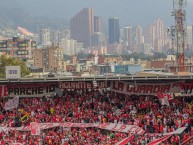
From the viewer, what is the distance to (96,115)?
1300 inches

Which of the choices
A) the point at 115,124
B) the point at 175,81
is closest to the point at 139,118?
the point at 115,124

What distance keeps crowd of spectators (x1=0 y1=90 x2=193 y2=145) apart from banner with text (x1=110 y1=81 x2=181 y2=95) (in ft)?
1.09

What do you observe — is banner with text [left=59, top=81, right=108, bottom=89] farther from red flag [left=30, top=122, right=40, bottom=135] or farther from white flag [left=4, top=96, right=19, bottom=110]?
red flag [left=30, top=122, right=40, bottom=135]

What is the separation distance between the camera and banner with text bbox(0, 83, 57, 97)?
3625 centimetres

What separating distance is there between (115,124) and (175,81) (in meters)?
4.94

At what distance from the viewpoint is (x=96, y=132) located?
3131 cm

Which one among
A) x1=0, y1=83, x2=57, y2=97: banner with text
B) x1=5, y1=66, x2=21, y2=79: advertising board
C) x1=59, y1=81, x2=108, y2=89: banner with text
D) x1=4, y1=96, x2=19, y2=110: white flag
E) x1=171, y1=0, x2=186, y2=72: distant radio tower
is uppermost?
x1=171, y1=0, x2=186, y2=72: distant radio tower

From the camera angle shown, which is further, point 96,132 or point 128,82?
point 128,82

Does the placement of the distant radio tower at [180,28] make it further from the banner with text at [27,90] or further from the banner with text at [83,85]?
the banner with text at [27,90]

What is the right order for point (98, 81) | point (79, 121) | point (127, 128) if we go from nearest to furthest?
point (127, 128), point (79, 121), point (98, 81)

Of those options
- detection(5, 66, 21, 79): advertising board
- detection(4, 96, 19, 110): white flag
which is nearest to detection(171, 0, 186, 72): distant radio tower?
detection(5, 66, 21, 79): advertising board

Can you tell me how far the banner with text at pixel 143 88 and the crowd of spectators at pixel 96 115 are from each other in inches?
13.1

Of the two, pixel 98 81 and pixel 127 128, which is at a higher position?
pixel 98 81

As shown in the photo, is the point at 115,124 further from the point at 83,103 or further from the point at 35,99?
the point at 35,99
